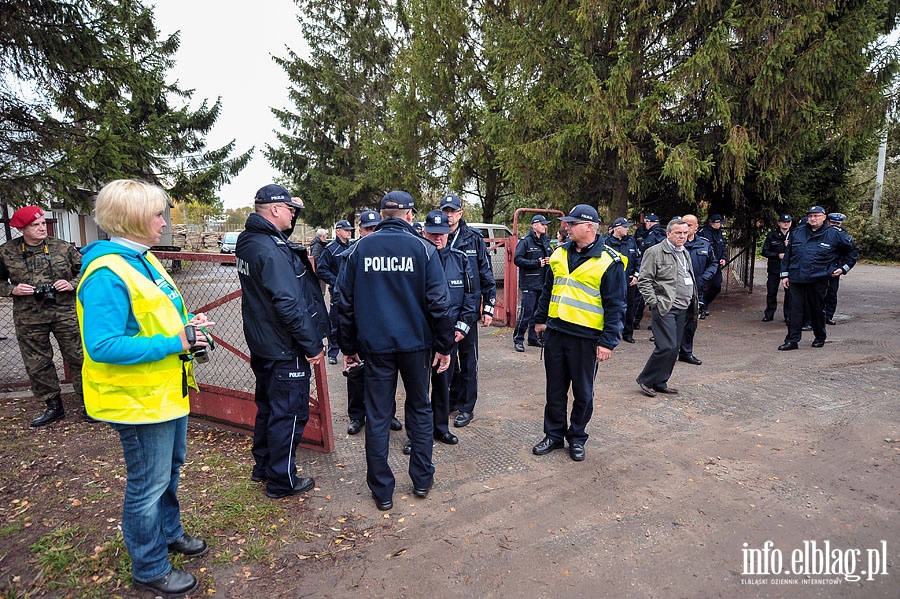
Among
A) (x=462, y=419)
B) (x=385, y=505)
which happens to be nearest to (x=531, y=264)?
(x=462, y=419)

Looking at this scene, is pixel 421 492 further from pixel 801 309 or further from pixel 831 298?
pixel 831 298

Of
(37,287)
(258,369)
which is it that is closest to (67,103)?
(37,287)

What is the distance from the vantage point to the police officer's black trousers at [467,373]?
4809 mm

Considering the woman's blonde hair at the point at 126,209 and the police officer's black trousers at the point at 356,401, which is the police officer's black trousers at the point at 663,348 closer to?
the police officer's black trousers at the point at 356,401

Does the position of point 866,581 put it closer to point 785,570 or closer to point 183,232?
point 785,570

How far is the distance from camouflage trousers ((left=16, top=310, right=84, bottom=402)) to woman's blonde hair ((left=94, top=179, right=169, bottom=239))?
305 cm

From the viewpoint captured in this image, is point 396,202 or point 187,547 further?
point 396,202

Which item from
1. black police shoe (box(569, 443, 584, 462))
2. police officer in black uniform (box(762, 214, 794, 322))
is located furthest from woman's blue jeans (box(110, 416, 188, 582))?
police officer in black uniform (box(762, 214, 794, 322))

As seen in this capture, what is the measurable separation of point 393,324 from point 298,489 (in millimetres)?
1341

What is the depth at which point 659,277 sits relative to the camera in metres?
5.69

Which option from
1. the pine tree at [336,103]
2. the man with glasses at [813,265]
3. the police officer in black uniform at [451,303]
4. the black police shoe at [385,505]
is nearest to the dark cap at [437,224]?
the police officer in black uniform at [451,303]

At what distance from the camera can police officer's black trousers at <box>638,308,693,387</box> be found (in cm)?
555

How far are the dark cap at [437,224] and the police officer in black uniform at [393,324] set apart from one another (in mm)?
712

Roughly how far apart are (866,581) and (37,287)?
627 centimetres
